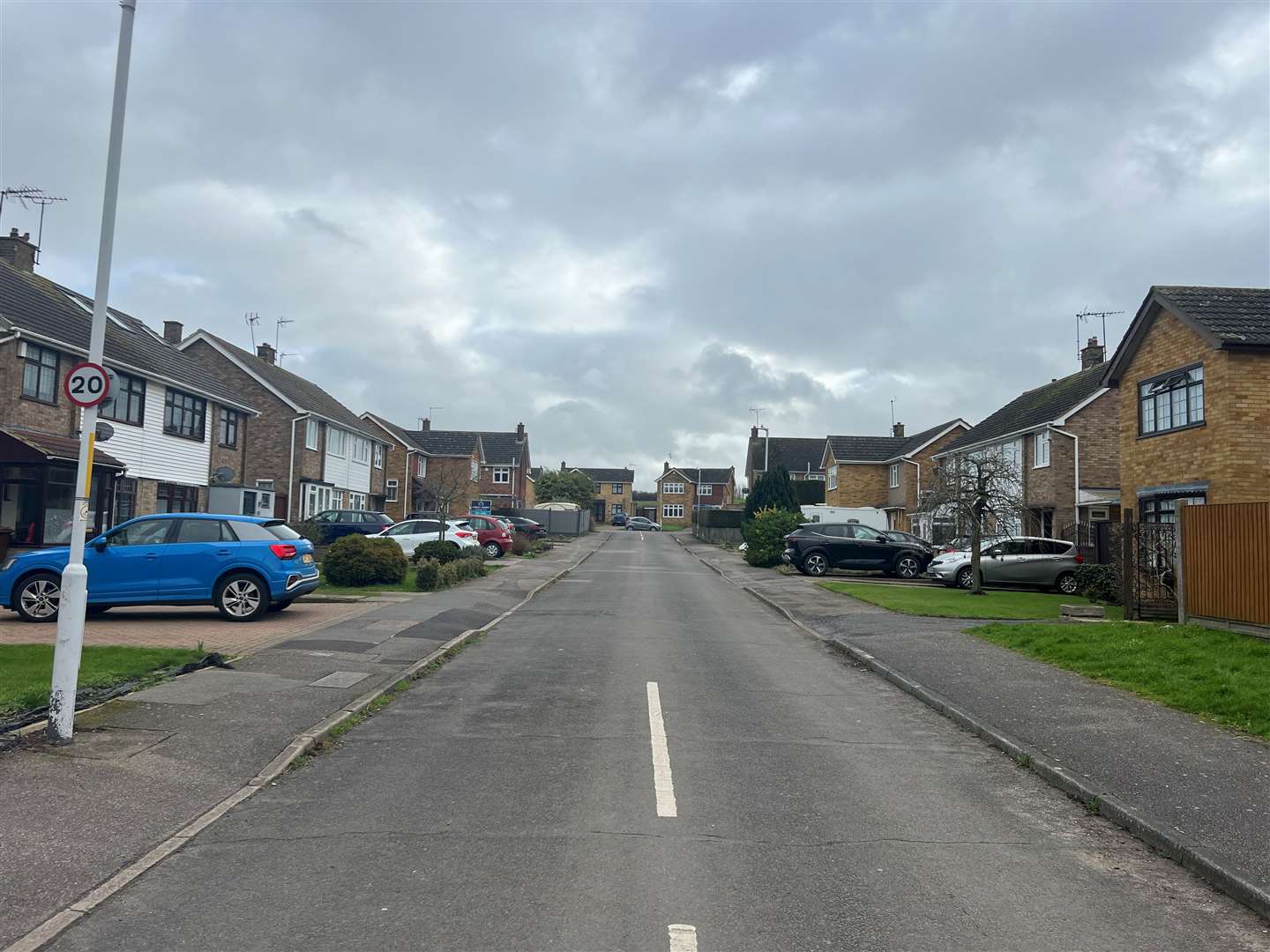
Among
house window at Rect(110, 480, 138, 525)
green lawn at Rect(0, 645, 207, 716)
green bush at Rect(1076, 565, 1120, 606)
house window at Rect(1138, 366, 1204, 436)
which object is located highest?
house window at Rect(1138, 366, 1204, 436)

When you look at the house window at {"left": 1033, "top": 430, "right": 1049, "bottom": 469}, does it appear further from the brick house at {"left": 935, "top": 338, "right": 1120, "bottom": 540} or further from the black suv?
the black suv

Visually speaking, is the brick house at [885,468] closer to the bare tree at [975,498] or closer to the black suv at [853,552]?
the black suv at [853,552]

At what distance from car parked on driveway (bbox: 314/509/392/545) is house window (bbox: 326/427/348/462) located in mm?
10451

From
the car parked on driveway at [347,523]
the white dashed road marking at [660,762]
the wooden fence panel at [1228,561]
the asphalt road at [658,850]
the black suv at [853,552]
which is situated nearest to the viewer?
the asphalt road at [658,850]

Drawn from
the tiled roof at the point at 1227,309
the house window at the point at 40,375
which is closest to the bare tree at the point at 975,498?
the tiled roof at the point at 1227,309

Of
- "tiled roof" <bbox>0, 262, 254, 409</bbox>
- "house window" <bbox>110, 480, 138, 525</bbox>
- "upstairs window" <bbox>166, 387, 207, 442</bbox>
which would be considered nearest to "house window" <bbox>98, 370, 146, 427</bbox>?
"tiled roof" <bbox>0, 262, 254, 409</bbox>

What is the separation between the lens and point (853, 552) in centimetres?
2977

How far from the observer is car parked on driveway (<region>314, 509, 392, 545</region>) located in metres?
33.2

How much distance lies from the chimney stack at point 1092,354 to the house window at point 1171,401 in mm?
20035

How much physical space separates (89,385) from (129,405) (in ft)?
76.9

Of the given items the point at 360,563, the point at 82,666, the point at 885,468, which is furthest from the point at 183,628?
the point at 885,468

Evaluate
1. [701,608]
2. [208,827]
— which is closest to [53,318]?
[701,608]

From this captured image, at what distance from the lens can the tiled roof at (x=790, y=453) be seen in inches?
3356

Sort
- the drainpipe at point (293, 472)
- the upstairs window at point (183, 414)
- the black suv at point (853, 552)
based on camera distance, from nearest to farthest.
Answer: the black suv at point (853, 552)
the upstairs window at point (183, 414)
the drainpipe at point (293, 472)
